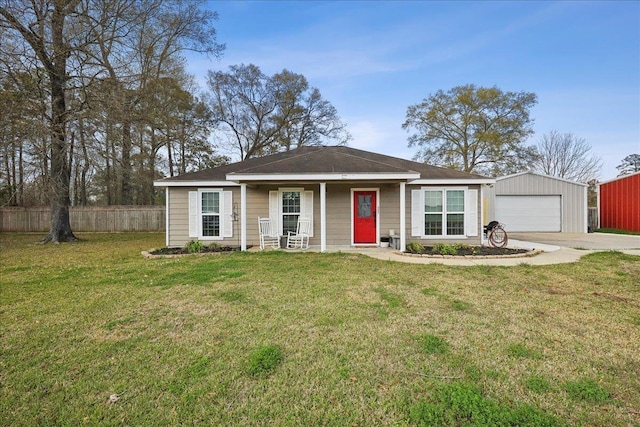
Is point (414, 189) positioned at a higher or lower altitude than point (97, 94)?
lower

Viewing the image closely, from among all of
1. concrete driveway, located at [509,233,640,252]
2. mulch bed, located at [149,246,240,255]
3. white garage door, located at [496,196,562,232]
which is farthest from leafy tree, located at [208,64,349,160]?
concrete driveway, located at [509,233,640,252]

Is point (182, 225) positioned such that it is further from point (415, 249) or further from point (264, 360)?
point (264, 360)

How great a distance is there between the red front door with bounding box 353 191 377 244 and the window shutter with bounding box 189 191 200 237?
5.03 m

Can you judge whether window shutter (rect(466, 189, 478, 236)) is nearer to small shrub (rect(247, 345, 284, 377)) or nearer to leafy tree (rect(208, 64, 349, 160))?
small shrub (rect(247, 345, 284, 377))

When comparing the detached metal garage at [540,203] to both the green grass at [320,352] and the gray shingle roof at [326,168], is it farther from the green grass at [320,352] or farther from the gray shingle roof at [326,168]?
the green grass at [320,352]

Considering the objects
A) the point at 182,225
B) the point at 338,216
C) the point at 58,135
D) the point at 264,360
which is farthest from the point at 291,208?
the point at 58,135

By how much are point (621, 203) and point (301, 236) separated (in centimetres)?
1755

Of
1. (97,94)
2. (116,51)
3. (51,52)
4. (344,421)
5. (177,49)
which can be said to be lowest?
(344,421)

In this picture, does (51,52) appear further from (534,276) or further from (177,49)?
(534,276)

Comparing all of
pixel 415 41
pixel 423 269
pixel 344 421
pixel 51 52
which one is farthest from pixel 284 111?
pixel 344 421

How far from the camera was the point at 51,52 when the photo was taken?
10.5 meters

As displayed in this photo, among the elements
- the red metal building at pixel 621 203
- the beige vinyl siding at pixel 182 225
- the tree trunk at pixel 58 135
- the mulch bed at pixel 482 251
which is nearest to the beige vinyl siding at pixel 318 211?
the beige vinyl siding at pixel 182 225

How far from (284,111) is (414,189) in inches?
634

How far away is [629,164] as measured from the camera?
96.4ft
